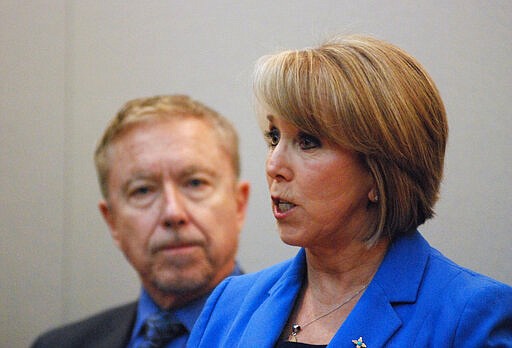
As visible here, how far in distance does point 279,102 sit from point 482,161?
0.97 meters

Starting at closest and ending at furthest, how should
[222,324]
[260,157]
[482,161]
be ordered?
[222,324], [482,161], [260,157]

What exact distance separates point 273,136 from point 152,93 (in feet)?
5.13

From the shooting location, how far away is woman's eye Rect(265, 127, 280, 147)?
6.52 feet

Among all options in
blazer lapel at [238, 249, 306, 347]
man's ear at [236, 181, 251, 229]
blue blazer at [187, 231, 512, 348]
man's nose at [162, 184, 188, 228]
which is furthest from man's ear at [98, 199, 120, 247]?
blazer lapel at [238, 249, 306, 347]

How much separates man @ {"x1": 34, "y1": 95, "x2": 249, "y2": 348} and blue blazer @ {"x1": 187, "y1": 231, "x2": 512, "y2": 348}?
64cm

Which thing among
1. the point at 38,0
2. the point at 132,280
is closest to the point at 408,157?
the point at 132,280

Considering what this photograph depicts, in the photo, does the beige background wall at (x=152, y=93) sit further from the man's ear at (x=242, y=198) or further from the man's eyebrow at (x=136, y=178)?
the man's eyebrow at (x=136, y=178)

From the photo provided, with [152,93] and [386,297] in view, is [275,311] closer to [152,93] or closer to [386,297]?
[386,297]

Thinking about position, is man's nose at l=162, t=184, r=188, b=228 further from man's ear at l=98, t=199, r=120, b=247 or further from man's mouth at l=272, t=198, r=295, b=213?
man's mouth at l=272, t=198, r=295, b=213

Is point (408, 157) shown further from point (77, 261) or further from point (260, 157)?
point (77, 261)

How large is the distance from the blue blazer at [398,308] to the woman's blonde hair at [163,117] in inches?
37.2

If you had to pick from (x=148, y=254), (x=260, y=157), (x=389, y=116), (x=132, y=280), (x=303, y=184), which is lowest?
(x=132, y=280)

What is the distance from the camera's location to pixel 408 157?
1886mm

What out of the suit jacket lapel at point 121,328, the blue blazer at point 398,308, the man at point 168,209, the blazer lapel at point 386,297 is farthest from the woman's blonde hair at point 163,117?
the blazer lapel at point 386,297
